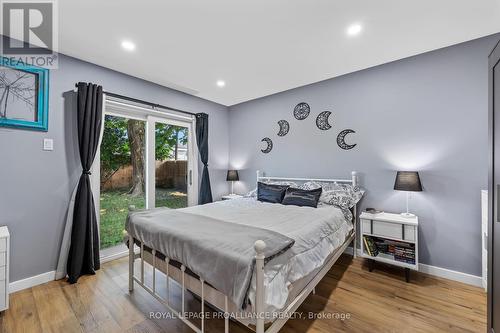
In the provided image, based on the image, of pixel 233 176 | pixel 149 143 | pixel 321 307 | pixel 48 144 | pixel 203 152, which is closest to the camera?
pixel 321 307

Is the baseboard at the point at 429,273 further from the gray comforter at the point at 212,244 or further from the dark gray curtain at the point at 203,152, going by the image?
the dark gray curtain at the point at 203,152

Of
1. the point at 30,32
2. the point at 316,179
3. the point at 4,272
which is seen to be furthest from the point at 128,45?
the point at 316,179

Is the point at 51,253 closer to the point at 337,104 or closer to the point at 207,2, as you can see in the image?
the point at 207,2

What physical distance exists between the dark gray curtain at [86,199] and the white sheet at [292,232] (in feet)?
4.30

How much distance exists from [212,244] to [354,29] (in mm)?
2434

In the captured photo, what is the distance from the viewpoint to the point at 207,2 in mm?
1842

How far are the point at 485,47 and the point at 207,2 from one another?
2.97 m

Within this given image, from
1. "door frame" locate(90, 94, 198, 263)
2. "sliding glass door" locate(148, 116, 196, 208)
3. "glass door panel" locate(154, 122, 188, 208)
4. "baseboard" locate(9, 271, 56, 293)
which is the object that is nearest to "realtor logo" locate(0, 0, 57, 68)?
"door frame" locate(90, 94, 198, 263)

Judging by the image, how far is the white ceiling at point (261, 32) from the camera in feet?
6.20

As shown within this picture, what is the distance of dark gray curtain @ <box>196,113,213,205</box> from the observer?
13.6 feet

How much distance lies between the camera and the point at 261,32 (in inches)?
88.0

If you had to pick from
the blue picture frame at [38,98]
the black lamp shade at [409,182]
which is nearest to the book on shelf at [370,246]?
the black lamp shade at [409,182]

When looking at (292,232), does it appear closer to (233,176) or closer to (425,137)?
(425,137)

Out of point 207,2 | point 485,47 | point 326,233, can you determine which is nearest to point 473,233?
point 326,233
